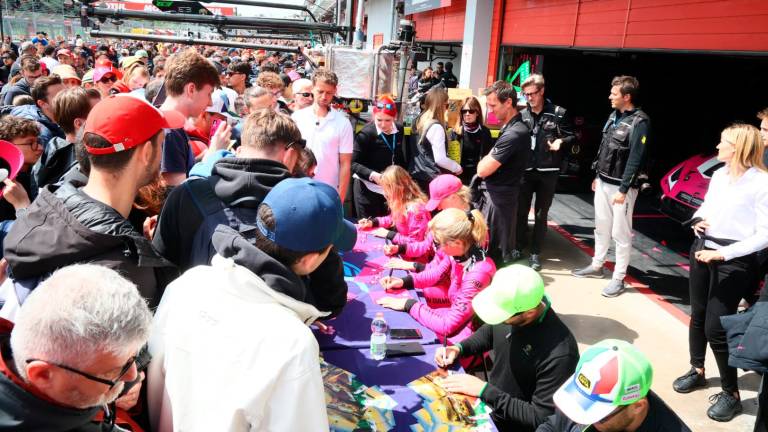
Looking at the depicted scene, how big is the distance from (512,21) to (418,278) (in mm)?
8881

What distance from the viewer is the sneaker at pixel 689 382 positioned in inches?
146

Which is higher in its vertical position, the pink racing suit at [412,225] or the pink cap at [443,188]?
the pink cap at [443,188]

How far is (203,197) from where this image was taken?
2.16 meters

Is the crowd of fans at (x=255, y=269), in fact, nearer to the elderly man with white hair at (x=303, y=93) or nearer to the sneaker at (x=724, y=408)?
the sneaker at (x=724, y=408)

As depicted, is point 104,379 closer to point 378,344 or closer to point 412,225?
point 378,344

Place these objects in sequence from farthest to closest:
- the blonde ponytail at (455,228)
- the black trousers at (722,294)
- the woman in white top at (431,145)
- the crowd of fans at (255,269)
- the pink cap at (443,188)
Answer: the woman in white top at (431,145) → the pink cap at (443,188) → the black trousers at (722,294) → the blonde ponytail at (455,228) → the crowd of fans at (255,269)

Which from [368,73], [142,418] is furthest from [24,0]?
[142,418]

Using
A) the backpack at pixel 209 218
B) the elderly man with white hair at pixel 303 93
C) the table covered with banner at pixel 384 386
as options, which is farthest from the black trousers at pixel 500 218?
the backpack at pixel 209 218

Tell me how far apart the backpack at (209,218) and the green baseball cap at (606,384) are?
4.45 ft

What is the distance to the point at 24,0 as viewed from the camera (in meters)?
25.7

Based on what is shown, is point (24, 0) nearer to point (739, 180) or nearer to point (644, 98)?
point (644, 98)

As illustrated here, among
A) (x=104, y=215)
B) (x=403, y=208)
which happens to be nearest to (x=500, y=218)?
(x=403, y=208)

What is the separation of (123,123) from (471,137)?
4.65 metres

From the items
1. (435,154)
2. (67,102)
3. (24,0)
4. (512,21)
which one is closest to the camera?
(67,102)
